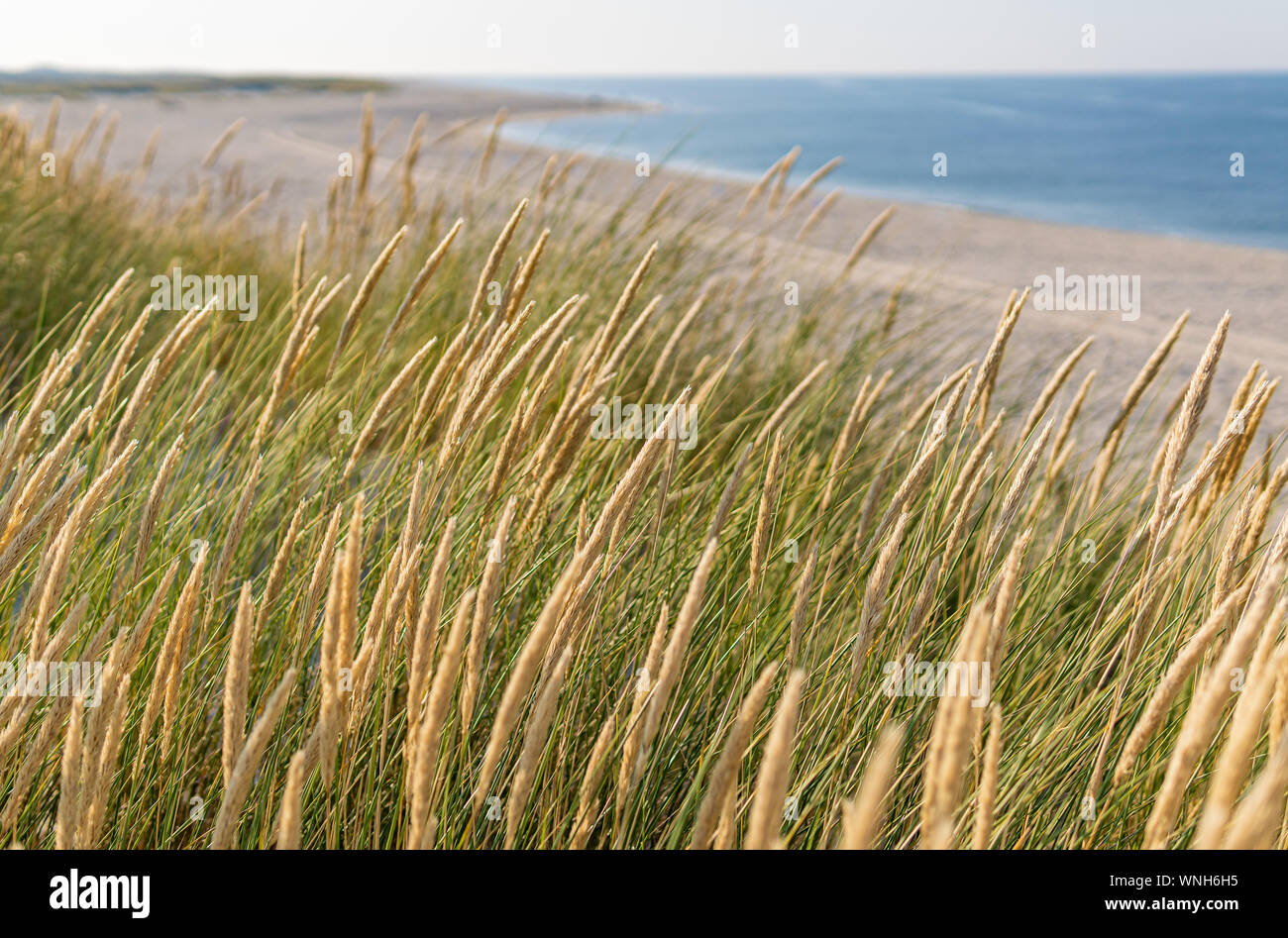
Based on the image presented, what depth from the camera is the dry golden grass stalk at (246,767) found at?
0.72 m

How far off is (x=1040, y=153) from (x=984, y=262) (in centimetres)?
2480

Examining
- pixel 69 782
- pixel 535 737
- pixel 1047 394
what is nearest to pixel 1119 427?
pixel 1047 394

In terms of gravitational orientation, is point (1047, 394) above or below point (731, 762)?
above

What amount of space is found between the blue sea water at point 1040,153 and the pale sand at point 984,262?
159cm

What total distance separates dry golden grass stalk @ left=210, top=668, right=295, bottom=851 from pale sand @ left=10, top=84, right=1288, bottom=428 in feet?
5.86

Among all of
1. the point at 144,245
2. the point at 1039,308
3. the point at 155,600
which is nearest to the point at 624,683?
the point at 155,600

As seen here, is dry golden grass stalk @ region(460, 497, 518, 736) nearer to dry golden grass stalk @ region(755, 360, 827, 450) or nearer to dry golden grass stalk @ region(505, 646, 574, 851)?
dry golden grass stalk @ region(505, 646, 574, 851)

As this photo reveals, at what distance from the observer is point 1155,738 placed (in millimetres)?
1297

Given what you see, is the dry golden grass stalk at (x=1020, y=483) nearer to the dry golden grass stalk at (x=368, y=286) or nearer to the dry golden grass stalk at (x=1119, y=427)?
the dry golden grass stalk at (x=1119, y=427)

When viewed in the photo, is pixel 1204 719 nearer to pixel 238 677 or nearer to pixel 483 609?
pixel 483 609

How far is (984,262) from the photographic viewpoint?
12.2 metres

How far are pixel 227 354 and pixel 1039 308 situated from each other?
7.90m

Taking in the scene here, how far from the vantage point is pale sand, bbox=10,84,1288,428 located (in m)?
4.96

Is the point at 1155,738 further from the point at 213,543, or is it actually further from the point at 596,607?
the point at 213,543
